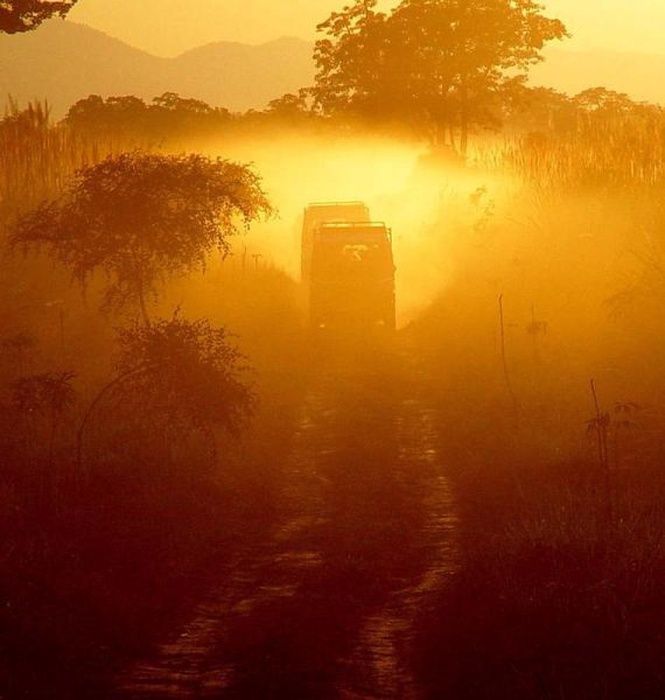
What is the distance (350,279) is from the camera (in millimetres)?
30438

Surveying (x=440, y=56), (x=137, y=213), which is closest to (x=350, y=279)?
(x=137, y=213)

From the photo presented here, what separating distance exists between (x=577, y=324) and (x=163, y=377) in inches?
449

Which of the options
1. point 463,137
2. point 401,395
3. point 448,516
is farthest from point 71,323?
point 463,137

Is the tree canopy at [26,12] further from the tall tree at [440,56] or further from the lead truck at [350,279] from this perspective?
the tall tree at [440,56]

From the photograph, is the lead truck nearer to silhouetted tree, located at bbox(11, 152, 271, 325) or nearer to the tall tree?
silhouetted tree, located at bbox(11, 152, 271, 325)

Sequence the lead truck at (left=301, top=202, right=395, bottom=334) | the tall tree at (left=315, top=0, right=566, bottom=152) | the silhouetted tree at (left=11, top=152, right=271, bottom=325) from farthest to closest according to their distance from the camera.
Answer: the tall tree at (left=315, top=0, right=566, bottom=152) < the lead truck at (left=301, top=202, right=395, bottom=334) < the silhouetted tree at (left=11, top=152, right=271, bottom=325)

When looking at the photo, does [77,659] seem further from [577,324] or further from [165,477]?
[577,324]

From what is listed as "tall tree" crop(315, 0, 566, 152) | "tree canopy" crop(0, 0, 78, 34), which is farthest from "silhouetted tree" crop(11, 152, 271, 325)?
"tall tree" crop(315, 0, 566, 152)

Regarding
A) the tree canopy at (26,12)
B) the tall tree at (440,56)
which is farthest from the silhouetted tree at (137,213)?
the tall tree at (440,56)

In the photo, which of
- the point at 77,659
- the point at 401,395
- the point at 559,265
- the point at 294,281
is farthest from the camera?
the point at 294,281

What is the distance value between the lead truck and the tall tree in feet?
101

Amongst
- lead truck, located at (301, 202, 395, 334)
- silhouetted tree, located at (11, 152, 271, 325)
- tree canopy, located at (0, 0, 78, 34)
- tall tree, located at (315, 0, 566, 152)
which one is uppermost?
tall tree, located at (315, 0, 566, 152)

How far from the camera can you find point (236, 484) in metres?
16.7

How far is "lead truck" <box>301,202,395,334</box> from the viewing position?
3031 cm
